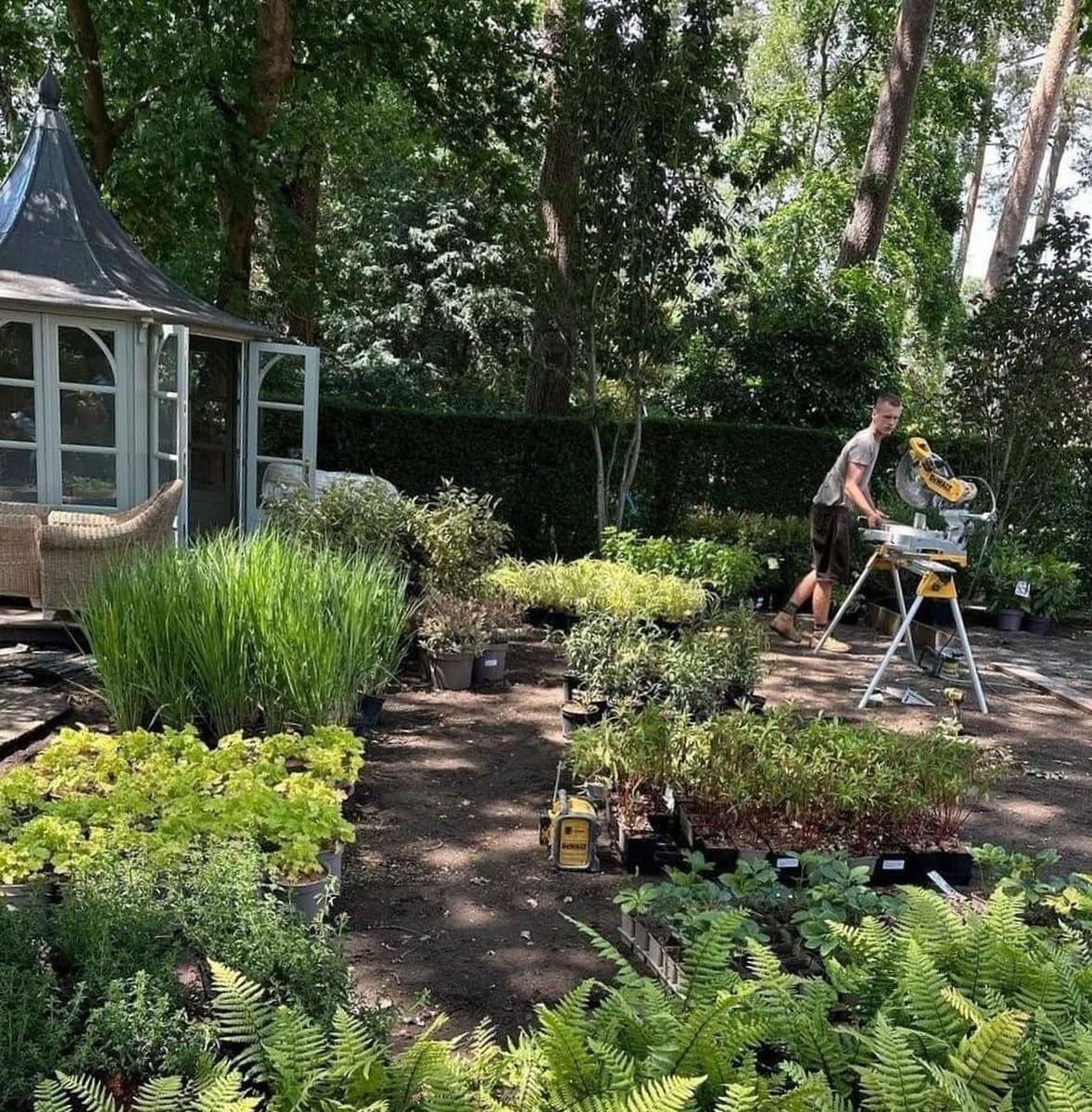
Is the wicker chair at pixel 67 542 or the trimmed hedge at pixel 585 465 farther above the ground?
the trimmed hedge at pixel 585 465

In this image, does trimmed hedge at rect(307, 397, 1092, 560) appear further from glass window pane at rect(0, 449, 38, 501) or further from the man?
glass window pane at rect(0, 449, 38, 501)

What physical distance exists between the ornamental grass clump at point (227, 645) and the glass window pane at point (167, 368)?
3.09 meters

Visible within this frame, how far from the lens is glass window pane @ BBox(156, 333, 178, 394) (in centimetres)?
697

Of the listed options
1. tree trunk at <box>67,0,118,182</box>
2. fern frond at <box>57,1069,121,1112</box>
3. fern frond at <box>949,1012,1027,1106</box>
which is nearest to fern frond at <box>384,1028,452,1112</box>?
fern frond at <box>57,1069,121,1112</box>

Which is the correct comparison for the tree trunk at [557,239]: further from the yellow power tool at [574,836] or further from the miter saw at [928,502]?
the yellow power tool at [574,836]

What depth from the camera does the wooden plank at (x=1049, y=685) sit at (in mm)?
6336

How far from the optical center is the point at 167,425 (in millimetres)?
7180

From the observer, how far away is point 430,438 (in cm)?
958

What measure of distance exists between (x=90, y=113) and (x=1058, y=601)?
10.3 meters

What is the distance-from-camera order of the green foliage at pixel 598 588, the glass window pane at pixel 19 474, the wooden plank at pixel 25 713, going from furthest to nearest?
the glass window pane at pixel 19 474, the green foliage at pixel 598 588, the wooden plank at pixel 25 713

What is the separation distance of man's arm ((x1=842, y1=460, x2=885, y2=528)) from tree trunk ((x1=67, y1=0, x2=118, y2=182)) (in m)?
7.53

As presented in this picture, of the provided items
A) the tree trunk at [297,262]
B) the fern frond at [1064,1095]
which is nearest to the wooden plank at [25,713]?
the fern frond at [1064,1095]

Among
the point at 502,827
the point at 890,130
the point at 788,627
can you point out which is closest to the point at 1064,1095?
the point at 502,827

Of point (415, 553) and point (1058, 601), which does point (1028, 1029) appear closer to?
point (415, 553)
